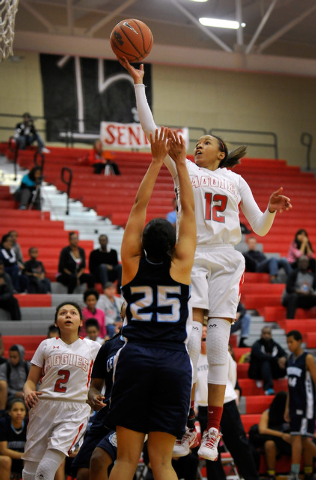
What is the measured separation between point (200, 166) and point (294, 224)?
1259 centimetres

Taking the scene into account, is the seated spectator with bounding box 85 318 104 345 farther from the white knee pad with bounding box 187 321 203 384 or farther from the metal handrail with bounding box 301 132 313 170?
the metal handrail with bounding box 301 132 313 170

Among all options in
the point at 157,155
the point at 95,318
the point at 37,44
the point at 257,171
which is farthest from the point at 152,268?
the point at 257,171

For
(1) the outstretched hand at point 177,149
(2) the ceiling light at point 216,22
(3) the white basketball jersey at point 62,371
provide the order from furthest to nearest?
(2) the ceiling light at point 216,22 → (3) the white basketball jersey at point 62,371 → (1) the outstretched hand at point 177,149

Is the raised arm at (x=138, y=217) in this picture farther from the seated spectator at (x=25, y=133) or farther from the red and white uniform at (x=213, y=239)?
the seated spectator at (x=25, y=133)

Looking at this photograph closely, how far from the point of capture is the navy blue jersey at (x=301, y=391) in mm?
9508

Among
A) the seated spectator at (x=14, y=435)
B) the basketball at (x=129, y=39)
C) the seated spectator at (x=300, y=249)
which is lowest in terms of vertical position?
the seated spectator at (x=14, y=435)

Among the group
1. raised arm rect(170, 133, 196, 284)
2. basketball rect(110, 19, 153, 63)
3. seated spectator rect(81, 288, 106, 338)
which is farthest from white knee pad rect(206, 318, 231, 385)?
seated spectator rect(81, 288, 106, 338)

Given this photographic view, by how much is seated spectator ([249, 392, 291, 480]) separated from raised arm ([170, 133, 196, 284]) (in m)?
6.13

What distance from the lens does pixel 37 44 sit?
52.9 ft

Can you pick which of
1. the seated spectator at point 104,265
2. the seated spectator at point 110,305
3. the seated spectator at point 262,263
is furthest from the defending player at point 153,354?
the seated spectator at point 262,263

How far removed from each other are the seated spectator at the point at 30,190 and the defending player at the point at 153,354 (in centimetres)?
1102

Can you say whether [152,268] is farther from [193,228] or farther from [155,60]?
[155,60]

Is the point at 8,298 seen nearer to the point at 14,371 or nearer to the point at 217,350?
the point at 14,371

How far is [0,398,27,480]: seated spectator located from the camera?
27.0ft
